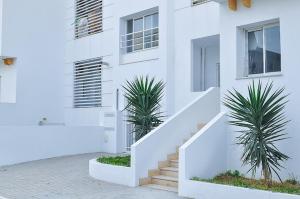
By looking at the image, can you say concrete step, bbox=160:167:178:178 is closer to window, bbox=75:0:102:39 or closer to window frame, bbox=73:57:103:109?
window frame, bbox=73:57:103:109

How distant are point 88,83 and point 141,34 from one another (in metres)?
4.52

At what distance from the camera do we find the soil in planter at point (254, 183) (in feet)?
26.7

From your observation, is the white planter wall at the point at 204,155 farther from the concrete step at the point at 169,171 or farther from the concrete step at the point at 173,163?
the concrete step at the point at 173,163

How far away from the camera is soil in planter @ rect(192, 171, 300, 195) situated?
812cm

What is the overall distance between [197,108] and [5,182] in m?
6.22

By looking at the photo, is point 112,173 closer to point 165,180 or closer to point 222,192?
point 165,180

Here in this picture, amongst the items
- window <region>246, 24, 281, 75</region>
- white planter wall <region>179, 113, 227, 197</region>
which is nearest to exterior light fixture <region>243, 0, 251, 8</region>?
window <region>246, 24, 281, 75</region>

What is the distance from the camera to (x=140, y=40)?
1756 centimetres

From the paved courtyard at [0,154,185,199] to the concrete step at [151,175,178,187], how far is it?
578 mm

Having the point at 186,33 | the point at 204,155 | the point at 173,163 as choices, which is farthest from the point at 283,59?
the point at 186,33

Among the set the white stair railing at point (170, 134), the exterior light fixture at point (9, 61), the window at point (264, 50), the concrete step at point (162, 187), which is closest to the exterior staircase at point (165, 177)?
the concrete step at point (162, 187)

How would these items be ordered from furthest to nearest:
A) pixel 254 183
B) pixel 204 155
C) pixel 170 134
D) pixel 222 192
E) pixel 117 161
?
pixel 117 161
pixel 170 134
pixel 204 155
pixel 254 183
pixel 222 192

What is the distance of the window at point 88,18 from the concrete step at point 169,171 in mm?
10827

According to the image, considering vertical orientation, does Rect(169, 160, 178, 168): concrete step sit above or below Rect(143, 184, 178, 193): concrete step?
above
